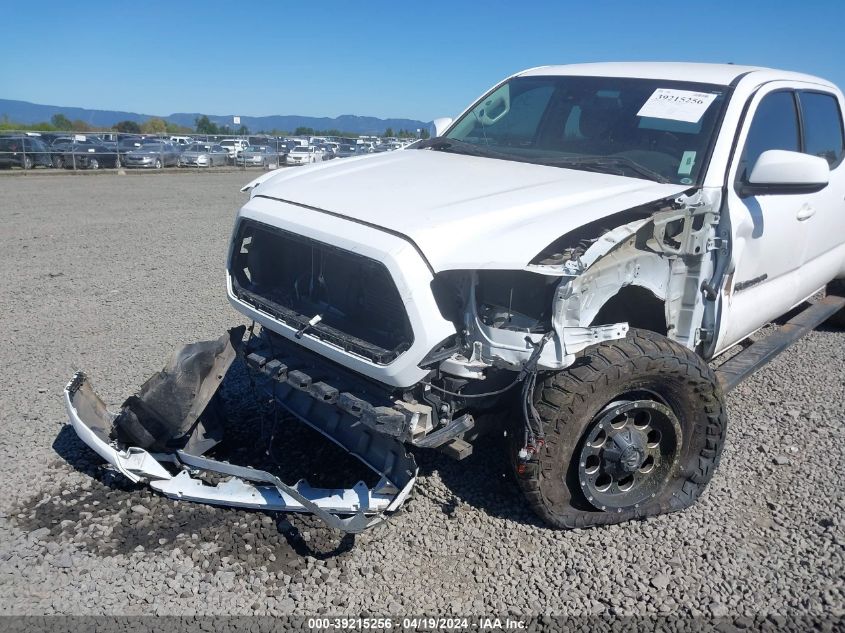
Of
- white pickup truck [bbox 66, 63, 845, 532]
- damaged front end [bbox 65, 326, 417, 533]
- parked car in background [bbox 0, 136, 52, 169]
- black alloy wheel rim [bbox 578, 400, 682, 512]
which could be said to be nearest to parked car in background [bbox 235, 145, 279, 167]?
parked car in background [bbox 0, 136, 52, 169]

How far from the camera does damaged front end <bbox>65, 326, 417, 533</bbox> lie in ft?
10.5

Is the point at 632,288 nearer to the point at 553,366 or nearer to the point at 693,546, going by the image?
the point at 553,366

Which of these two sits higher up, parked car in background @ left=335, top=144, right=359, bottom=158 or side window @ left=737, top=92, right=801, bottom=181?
side window @ left=737, top=92, right=801, bottom=181

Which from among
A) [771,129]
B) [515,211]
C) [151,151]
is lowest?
[151,151]

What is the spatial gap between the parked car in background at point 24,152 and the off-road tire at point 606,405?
26.2m

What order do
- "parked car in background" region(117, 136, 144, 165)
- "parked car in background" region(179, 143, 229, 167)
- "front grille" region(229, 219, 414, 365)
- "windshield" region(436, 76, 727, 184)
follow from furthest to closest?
"parked car in background" region(179, 143, 229, 167)
"parked car in background" region(117, 136, 144, 165)
"windshield" region(436, 76, 727, 184)
"front grille" region(229, 219, 414, 365)

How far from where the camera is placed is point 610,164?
3.82m

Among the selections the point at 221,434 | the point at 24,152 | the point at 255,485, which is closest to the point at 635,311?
the point at 255,485

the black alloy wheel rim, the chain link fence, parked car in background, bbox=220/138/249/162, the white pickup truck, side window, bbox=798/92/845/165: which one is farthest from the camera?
parked car in background, bbox=220/138/249/162

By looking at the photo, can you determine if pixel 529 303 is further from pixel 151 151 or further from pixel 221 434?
pixel 151 151

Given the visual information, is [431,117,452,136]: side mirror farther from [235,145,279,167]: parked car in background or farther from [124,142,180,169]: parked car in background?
[235,145,279,167]: parked car in background

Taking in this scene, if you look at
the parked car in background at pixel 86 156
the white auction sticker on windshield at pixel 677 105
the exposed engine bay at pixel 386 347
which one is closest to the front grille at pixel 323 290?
the exposed engine bay at pixel 386 347

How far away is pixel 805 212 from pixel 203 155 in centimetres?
2846

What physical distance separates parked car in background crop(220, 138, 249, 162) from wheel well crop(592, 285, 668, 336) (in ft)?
98.2
